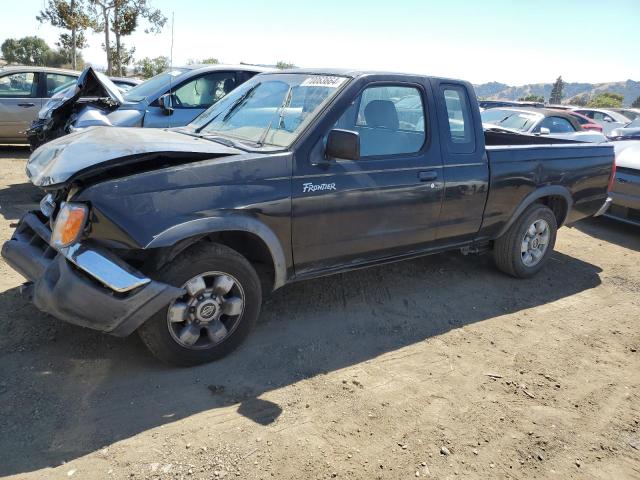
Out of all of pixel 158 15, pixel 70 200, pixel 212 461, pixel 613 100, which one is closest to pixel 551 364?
pixel 212 461

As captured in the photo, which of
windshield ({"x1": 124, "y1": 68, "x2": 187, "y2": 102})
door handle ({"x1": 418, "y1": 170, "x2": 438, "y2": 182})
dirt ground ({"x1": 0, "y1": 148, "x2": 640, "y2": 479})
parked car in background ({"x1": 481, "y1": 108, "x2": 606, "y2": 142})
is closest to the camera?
dirt ground ({"x1": 0, "y1": 148, "x2": 640, "y2": 479})

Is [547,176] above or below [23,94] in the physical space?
below

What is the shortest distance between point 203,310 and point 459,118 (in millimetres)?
2794

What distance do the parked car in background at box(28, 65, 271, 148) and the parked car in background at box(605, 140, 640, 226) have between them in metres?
5.64

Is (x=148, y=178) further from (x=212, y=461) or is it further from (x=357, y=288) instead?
(x=357, y=288)

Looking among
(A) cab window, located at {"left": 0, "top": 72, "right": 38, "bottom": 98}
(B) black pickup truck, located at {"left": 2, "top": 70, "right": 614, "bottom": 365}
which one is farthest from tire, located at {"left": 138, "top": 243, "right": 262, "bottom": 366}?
(A) cab window, located at {"left": 0, "top": 72, "right": 38, "bottom": 98}

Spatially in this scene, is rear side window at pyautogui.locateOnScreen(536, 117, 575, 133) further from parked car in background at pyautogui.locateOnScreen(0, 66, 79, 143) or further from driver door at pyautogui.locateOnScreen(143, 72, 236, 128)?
parked car in background at pyautogui.locateOnScreen(0, 66, 79, 143)

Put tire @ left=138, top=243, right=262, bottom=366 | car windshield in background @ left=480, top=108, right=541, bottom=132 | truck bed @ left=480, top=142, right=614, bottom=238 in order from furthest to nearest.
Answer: car windshield in background @ left=480, top=108, right=541, bottom=132 < truck bed @ left=480, top=142, right=614, bottom=238 < tire @ left=138, top=243, right=262, bottom=366

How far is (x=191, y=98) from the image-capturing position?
303 inches

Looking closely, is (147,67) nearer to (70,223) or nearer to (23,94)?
(23,94)

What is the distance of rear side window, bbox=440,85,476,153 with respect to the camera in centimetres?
447

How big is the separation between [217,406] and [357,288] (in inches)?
82.0

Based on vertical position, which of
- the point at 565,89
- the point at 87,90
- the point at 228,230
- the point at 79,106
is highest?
the point at 565,89

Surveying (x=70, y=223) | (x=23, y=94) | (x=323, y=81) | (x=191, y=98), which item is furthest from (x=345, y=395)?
(x=23, y=94)
